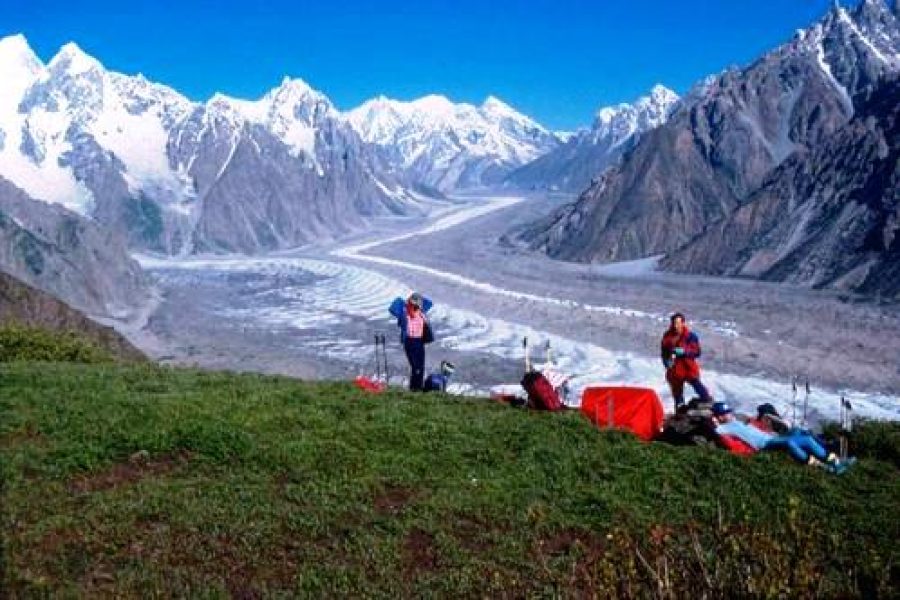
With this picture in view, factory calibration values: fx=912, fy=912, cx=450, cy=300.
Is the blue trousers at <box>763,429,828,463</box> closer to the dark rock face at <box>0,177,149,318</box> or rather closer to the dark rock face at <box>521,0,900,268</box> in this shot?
the dark rock face at <box>0,177,149,318</box>

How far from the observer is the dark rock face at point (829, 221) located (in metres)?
72.6

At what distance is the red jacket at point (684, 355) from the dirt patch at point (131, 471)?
30.2ft

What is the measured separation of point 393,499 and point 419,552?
1217mm

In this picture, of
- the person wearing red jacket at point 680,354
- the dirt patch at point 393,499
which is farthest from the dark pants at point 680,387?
the dirt patch at point 393,499

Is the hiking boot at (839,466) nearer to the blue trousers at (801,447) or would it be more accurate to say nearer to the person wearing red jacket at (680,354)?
the blue trousers at (801,447)

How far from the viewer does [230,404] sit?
11.9 metres

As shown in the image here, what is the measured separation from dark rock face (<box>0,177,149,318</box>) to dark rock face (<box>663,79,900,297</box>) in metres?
57.1

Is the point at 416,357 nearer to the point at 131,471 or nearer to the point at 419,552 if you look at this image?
the point at 131,471

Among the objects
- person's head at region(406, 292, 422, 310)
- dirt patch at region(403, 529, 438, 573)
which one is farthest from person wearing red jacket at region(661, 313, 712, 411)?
dirt patch at region(403, 529, 438, 573)

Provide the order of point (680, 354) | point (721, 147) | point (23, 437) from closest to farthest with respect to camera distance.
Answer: point (23, 437), point (680, 354), point (721, 147)

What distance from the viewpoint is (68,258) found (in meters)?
93.1

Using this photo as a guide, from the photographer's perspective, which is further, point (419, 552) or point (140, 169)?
point (140, 169)

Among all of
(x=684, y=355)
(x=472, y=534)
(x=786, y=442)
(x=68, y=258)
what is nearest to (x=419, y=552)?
(x=472, y=534)

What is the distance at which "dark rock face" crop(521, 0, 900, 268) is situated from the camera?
376ft
